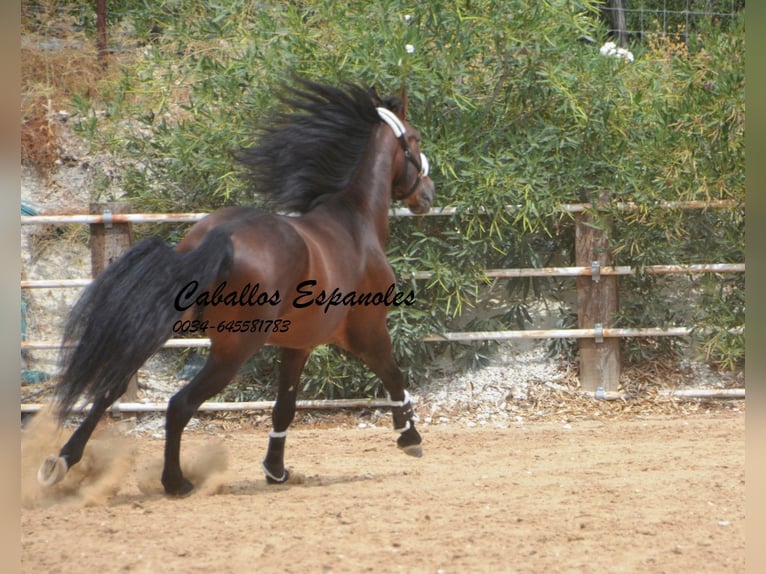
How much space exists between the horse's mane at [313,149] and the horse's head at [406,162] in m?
0.10

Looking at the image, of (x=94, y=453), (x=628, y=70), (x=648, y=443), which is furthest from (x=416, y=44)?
(x=94, y=453)

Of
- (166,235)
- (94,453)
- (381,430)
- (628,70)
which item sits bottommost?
(381,430)

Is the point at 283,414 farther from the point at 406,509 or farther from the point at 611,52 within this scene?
the point at 611,52

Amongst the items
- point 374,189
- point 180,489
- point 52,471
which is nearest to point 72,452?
point 52,471

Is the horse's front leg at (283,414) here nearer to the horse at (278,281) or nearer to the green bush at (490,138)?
the horse at (278,281)

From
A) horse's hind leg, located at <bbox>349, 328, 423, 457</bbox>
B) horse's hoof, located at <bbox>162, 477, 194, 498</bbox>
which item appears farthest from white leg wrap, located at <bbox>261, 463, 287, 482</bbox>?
horse's hind leg, located at <bbox>349, 328, 423, 457</bbox>

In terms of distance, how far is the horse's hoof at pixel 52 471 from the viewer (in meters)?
3.95

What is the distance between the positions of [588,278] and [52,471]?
4.54m

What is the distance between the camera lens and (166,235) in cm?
714

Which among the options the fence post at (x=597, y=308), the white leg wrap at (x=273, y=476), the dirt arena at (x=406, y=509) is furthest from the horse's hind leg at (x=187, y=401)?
the fence post at (x=597, y=308)

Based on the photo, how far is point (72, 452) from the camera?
401cm

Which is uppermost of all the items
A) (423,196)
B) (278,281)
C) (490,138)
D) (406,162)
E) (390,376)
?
(490,138)

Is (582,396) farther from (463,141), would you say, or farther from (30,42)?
(30,42)

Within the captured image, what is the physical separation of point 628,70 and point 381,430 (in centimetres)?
365
